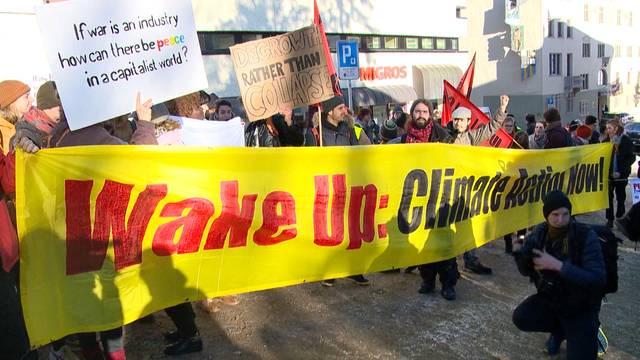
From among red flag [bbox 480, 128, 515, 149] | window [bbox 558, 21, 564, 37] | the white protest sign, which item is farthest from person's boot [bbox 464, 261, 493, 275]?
window [bbox 558, 21, 564, 37]

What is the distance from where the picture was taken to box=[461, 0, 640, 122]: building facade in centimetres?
4116

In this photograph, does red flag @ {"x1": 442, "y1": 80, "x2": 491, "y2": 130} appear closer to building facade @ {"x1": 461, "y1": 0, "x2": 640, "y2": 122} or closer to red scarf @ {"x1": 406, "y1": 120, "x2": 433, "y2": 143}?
red scarf @ {"x1": 406, "y1": 120, "x2": 433, "y2": 143}

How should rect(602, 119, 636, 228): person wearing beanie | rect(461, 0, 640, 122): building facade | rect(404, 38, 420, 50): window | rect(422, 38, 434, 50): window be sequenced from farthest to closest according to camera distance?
rect(461, 0, 640, 122): building facade → rect(422, 38, 434, 50): window → rect(404, 38, 420, 50): window → rect(602, 119, 636, 228): person wearing beanie

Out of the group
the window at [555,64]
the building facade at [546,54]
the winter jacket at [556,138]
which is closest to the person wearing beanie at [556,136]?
the winter jacket at [556,138]

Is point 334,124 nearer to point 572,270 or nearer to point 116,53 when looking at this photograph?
point 116,53

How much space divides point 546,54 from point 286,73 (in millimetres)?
41959

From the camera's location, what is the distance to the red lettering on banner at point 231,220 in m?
3.53

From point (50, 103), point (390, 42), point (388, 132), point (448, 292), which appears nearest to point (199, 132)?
point (50, 103)

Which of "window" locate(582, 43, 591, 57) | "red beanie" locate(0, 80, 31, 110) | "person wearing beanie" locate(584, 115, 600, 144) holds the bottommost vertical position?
"person wearing beanie" locate(584, 115, 600, 144)

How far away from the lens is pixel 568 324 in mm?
3400

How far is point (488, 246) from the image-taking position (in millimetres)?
6773

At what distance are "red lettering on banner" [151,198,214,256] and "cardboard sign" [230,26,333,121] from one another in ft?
5.57

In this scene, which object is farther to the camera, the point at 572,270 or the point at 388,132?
the point at 388,132

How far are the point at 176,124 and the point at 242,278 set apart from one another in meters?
1.36
